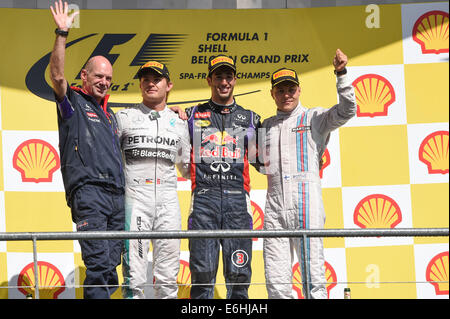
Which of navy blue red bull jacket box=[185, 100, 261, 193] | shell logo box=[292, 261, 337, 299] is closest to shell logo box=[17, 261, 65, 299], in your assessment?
navy blue red bull jacket box=[185, 100, 261, 193]

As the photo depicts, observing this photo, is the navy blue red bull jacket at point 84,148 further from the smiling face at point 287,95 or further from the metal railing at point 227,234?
the smiling face at point 287,95

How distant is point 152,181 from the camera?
374cm

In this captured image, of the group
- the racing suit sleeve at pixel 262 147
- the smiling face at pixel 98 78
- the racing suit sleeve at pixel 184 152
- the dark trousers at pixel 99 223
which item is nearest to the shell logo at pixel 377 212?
the racing suit sleeve at pixel 262 147

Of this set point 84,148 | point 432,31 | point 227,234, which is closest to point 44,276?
point 84,148

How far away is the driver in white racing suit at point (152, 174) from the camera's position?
3.60 m

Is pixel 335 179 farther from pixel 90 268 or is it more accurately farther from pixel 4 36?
pixel 4 36

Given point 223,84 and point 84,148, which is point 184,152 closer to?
point 223,84

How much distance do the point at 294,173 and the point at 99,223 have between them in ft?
3.71

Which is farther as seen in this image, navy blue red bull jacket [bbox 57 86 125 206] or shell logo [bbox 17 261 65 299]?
→ shell logo [bbox 17 261 65 299]

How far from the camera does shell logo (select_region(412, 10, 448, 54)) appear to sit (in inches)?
196

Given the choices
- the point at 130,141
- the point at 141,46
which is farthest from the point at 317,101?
the point at 130,141

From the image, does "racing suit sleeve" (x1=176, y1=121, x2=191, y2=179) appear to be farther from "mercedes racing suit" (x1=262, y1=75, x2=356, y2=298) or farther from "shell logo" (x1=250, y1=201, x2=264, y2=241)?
"shell logo" (x1=250, y1=201, x2=264, y2=241)

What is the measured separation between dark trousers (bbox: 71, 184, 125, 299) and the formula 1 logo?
166 centimetres

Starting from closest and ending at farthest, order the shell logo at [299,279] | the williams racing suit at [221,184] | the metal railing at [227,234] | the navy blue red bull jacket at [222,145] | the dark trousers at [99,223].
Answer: the metal railing at [227,234] < the shell logo at [299,279] < the dark trousers at [99,223] < the williams racing suit at [221,184] < the navy blue red bull jacket at [222,145]
